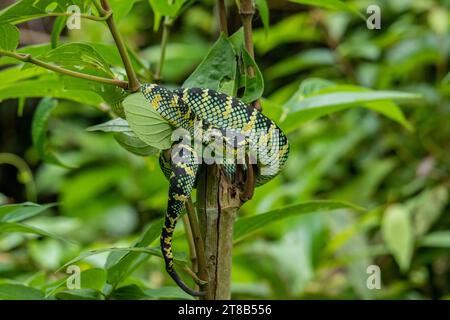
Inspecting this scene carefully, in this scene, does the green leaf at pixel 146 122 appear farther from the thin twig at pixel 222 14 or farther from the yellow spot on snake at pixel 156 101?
the thin twig at pixel 222 14

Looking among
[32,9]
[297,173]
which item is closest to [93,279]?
[32,9]

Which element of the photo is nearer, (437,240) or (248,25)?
(248,25)

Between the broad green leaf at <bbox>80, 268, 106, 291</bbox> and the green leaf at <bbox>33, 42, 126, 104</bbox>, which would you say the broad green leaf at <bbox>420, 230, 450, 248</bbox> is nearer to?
the broad green leaf at <bbox>80, 268, 106, 291</bbox>

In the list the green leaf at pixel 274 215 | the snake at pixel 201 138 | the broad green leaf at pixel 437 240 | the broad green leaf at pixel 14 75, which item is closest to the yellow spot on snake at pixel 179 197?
the snake at pixel 201 138

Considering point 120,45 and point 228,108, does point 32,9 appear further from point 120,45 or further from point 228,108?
point 228,108

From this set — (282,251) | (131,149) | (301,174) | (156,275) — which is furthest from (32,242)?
(131,149)

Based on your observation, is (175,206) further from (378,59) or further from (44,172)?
(44,172)
